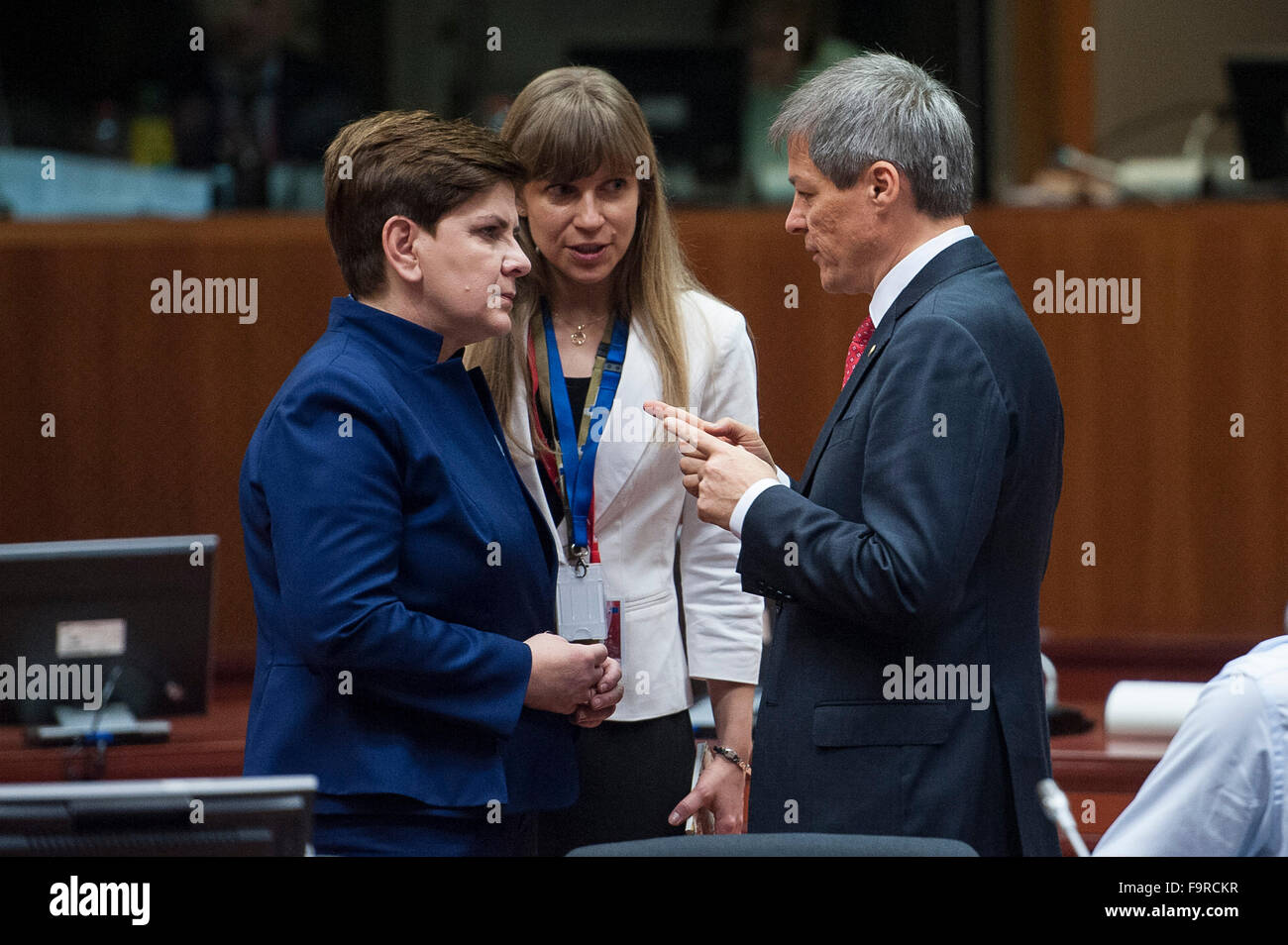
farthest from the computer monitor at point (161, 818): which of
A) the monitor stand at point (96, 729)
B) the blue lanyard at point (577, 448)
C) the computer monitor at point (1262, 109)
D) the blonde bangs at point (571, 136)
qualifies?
the computer monitor at point (1262, 109)

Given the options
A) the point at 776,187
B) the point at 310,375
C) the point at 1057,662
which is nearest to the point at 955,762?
the point at 310,375

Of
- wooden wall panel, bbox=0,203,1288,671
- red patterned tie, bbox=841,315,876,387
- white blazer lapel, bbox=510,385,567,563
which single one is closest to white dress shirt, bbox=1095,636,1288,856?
red patterned tie, bbox=841,315,876,387

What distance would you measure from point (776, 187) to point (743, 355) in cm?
235

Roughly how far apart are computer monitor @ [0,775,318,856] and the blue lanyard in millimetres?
803

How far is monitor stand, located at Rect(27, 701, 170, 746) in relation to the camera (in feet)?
9.21

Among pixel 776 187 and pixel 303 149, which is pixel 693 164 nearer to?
pixel 776 187

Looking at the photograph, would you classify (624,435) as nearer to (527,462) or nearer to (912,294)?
(527,462)

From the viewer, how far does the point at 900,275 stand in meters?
1.77

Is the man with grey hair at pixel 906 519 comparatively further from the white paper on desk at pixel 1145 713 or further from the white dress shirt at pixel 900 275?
the white paper on desk at pixel 1145 713

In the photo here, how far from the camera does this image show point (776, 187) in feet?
14.5

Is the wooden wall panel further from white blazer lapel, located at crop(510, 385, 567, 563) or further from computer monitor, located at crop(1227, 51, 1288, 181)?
white blazer lapel, located at crop(510, 385, 567, 563)

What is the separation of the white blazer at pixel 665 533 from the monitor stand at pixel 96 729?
1.24 meters

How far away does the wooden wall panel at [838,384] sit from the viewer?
3.82 m
